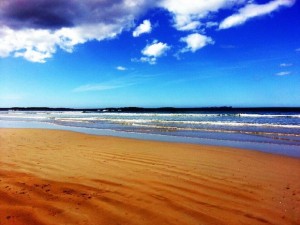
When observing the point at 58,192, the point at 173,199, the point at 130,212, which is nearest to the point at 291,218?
the point at 173,199

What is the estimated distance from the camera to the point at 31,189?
4934 millimetres

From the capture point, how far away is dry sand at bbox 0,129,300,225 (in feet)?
12.9

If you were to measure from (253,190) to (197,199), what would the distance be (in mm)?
1339

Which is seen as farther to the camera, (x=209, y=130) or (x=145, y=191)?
(x=209, y=130)

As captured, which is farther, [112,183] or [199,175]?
[199,175]

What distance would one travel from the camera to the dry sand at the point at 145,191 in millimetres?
3918

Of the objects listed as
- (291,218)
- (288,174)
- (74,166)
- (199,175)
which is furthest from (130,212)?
(288,174)

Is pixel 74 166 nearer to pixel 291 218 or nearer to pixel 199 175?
pixel 199 175

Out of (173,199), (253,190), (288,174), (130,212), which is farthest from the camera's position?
(288,174)

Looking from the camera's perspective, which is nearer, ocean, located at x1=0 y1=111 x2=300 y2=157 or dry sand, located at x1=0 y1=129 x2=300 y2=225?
dry sand, located at x1=0 y1=129 x2=300 y2=225

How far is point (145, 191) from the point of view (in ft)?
16.6

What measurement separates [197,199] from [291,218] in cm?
139

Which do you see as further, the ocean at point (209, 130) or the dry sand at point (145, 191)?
the ocean at point (209, 130)

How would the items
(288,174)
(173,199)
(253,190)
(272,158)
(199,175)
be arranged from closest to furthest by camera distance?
(173,199) < (253,190) < (199,175) < (288,174) < (272,158)
